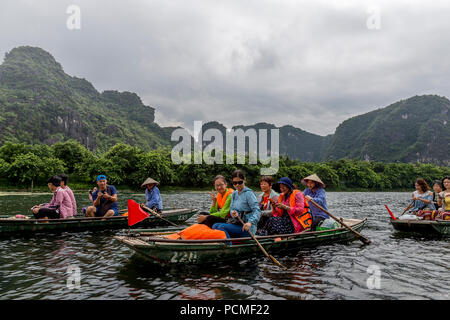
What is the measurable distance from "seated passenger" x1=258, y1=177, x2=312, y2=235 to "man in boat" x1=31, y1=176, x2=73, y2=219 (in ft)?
27.1

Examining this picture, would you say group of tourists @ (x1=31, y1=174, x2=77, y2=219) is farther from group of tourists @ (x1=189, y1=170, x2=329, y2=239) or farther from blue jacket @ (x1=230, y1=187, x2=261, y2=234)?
blue jacket @ (x1=230, y1=187, x2=261, y2=234)

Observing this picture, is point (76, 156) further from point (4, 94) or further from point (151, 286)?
point (4, 94)

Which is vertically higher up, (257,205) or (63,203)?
(257,205)

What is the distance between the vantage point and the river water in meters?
5.89

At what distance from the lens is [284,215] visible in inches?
365

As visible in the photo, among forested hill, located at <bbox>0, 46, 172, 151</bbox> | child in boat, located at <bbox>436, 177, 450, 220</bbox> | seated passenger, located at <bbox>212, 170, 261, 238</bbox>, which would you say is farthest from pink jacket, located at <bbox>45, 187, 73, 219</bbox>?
forested hill, located at <bbox>0, 46, 172, 151</bbox>

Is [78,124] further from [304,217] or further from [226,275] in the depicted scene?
[226,275]

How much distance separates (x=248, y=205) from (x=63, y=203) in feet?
28.4

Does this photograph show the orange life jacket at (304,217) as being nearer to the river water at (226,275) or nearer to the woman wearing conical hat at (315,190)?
the woman wearing conical hat at (315,190)

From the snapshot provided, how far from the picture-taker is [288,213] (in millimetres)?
9102

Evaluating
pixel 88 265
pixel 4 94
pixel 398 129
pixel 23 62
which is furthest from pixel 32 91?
pixel 398 129

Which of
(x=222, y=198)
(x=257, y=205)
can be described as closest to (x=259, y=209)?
(x=257, y=205)

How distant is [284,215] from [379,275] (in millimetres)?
3040

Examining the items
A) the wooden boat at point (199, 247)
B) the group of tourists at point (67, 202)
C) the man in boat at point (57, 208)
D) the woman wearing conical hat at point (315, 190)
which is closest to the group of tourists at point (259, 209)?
the woman wearing conical hat at point (315, 190)
